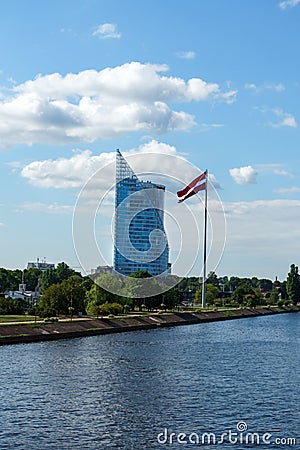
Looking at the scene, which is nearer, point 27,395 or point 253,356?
point 27,395

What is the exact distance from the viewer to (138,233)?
146 meters

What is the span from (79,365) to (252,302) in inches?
5483

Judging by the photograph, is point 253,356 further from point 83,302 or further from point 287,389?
point 83,302

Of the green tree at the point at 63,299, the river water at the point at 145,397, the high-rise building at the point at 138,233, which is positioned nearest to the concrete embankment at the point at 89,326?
the river water at the point at 145,397

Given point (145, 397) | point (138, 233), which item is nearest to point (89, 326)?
point (145, 397)

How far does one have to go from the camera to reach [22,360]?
57.5m

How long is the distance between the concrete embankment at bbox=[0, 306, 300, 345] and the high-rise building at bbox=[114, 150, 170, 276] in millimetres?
23751

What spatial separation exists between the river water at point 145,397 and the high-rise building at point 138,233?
73.8 meters

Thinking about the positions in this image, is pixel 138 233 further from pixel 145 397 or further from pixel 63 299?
pixel 145 397

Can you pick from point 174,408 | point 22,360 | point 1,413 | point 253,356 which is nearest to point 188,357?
point 253,356
